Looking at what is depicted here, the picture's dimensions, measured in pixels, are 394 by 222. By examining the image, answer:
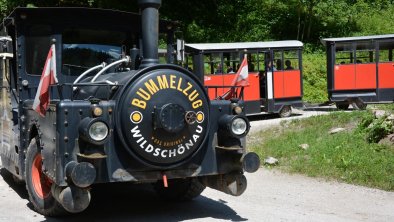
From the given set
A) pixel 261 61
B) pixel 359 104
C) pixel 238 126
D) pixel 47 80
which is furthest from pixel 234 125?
pixel 359 104

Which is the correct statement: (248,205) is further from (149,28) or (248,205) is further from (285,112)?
(285,112)

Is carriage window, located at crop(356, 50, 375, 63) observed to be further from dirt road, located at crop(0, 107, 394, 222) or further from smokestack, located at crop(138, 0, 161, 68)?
smokestack, located at crop(138, 0, 161, 68)

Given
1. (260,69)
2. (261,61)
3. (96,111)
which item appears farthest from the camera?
(260,69)

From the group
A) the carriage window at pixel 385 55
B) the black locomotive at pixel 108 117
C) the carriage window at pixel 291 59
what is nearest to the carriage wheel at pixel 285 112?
the carriage window at pixel 291 59

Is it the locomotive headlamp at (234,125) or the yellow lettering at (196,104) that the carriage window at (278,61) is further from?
the yellow lettering at (196,104)

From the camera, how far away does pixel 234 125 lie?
6121 mm

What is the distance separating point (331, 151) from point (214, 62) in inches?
307

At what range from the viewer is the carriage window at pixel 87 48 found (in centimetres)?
705

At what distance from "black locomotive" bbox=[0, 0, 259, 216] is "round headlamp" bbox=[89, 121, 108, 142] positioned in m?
0.01

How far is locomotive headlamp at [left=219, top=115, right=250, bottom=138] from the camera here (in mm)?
6090

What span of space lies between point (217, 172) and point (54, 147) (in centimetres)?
187

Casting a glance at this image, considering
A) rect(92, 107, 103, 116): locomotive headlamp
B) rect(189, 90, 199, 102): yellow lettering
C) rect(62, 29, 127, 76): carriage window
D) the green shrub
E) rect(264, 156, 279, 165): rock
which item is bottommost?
rect(264, 156, 279, 165): rock

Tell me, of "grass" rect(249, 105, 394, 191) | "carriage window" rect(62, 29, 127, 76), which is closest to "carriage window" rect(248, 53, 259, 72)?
"grass" rect(249, 105, 394, 191)

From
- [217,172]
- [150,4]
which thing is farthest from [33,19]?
[217,172]
